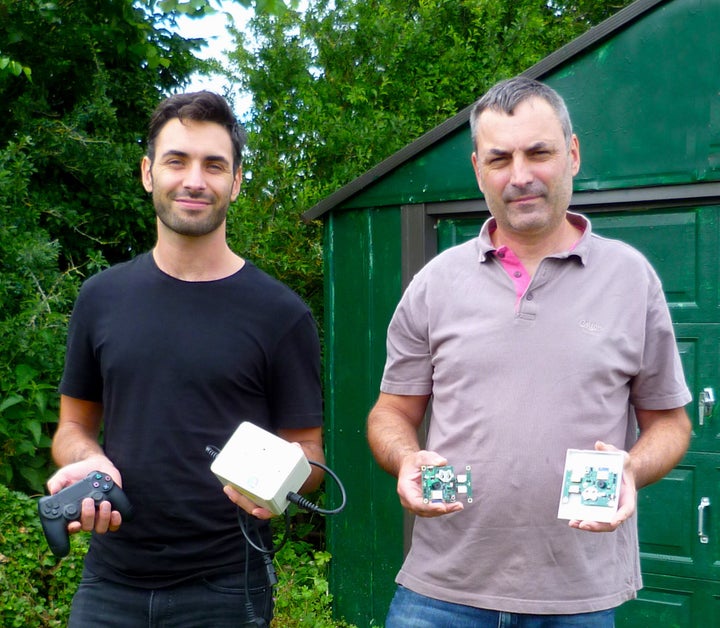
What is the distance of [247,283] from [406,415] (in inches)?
21.5

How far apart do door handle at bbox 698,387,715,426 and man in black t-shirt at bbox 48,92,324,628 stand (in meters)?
2.68

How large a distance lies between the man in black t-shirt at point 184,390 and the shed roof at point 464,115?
2.06 meters

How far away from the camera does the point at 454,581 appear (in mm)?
2146

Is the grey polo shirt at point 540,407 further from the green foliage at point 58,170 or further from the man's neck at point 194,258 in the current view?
the green foliage at point 58,170

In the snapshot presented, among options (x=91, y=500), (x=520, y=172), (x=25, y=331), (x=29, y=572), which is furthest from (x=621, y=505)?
(x=25, y=331)

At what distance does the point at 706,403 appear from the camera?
442cm

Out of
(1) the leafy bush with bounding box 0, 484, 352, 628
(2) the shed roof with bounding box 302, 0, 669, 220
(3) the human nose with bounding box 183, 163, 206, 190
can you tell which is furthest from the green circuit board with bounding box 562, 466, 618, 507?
(1) the leafy bush with bounding box 0, 484, 352, 628

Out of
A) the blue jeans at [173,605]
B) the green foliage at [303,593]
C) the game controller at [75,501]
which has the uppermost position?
the game controller at [75,501]

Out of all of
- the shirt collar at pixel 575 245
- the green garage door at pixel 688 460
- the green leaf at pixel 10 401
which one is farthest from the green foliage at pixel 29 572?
the shirt collar at pixel 575 245

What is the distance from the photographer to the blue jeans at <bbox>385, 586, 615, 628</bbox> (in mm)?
2082

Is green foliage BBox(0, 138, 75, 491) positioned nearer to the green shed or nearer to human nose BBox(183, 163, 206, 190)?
the green shed

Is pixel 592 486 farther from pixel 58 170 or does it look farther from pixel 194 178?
pixel 58 170

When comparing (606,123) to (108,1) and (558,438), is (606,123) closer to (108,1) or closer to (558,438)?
(558,438)

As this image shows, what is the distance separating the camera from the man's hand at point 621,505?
1.88 m
